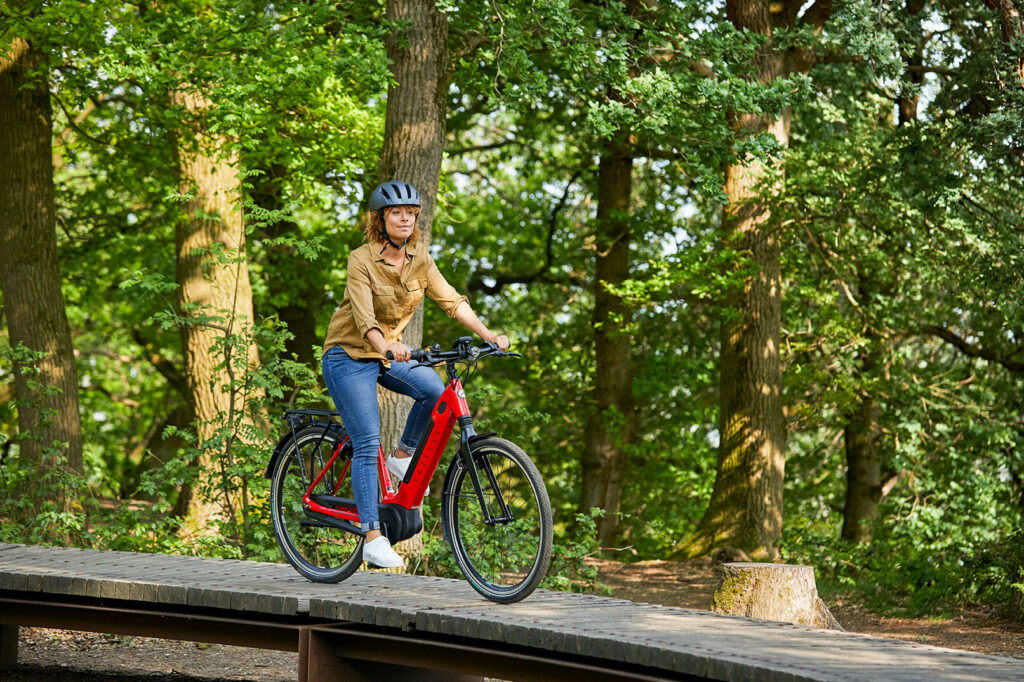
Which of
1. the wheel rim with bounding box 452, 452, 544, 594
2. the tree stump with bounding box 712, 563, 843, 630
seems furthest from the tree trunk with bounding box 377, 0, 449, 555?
the wheel rim with bounding box 452, 452, 544, 594

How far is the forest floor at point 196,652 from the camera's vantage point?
694cm

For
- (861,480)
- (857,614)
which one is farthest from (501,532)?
(861,480)

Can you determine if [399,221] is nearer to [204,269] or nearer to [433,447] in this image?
[433,447]

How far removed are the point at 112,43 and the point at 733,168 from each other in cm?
715

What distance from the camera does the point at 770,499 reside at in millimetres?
13086

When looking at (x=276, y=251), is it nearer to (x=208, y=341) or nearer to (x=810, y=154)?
(x=208, y=341)

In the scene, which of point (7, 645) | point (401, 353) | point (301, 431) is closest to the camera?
point (401, 353)

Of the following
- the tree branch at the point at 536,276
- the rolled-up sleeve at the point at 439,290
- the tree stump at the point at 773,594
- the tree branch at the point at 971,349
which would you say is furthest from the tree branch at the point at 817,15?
the rolled-up sleeve at the point at 439,290

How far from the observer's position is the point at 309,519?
20.1 ft

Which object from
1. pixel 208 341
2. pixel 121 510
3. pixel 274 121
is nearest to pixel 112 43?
pixel 274 121

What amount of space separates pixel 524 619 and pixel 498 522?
0.60 m

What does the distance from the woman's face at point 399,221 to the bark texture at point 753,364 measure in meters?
8.15

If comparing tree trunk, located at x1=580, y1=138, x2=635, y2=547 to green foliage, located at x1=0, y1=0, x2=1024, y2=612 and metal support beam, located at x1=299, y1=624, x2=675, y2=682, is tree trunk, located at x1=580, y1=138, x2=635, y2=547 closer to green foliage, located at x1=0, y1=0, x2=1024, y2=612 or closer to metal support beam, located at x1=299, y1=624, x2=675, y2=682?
green foliage, located at x1=0, y1=0, x2=1024, y2=612

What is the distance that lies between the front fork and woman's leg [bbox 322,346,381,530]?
1.88 ft
